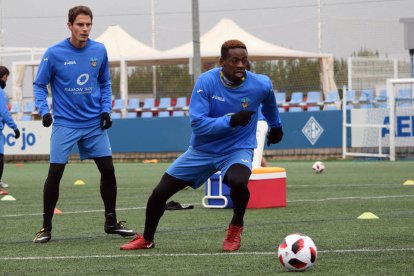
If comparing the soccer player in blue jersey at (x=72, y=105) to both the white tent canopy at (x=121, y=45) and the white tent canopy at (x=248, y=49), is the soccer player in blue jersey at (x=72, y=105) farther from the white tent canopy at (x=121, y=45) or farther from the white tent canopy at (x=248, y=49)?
the white tent canopy at (x=121, y=45)

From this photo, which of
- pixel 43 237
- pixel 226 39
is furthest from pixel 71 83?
pixel 226 39

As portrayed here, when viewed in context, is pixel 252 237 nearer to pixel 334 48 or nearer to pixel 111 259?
pixel 111 259

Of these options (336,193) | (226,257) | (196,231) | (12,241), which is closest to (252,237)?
(196,231)

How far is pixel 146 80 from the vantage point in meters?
38.5

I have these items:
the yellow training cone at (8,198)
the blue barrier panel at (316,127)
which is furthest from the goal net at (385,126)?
the yellow training cone at (8,198)

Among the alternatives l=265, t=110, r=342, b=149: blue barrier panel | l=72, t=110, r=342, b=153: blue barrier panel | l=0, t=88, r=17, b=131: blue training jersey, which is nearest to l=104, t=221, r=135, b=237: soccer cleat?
l=0, t=88, r=17, b=131: blue training jersey

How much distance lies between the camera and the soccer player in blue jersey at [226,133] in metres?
8.34

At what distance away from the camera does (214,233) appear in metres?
10.0

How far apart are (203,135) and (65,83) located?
1823 mm

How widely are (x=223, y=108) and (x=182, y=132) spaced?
19.7 m

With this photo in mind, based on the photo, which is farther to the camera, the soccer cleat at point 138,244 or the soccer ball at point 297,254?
the soccer cleat at point 138,244

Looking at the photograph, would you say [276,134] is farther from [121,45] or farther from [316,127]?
Answer: [121,45]

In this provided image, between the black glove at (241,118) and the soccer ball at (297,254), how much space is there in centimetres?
112

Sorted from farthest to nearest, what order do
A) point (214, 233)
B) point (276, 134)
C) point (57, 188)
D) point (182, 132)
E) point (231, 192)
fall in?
point (182, 132), point (214, 233), point (57, 188), point (276, 134), point (231, 192)
